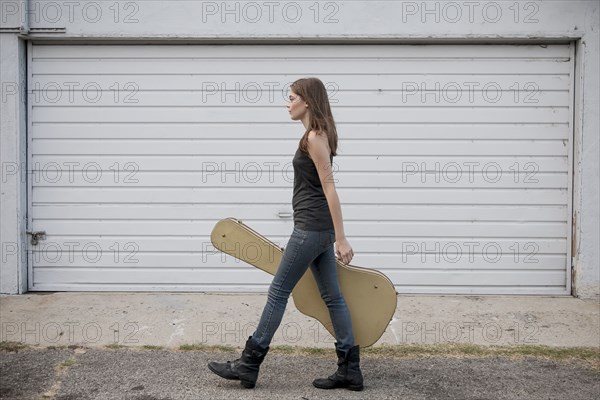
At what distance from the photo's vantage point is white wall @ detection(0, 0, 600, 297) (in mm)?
6707

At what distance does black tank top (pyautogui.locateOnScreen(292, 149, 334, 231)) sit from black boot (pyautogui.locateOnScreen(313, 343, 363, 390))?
2.76 ft

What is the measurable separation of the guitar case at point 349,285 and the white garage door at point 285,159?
7.04 ft

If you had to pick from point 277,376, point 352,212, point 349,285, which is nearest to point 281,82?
point 352,212

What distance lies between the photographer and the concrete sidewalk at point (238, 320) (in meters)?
5.71

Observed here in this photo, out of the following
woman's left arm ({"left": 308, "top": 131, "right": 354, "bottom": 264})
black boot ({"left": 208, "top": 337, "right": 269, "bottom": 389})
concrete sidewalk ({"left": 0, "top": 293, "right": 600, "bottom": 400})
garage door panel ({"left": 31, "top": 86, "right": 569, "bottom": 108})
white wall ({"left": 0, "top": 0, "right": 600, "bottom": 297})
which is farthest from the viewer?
garage door panel ({"left": 31, "top": 86, "right": 569, "bottom": 108})

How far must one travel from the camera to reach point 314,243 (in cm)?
441

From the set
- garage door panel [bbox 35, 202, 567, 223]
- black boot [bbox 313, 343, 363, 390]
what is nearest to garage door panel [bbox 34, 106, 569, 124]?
garage door panel [bbox 35, 202, 567, 223]

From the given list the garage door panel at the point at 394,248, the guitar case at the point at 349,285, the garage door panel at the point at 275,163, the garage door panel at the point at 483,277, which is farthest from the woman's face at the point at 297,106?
the garage door panel at the point at 483,277

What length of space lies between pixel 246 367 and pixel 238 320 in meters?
1.61

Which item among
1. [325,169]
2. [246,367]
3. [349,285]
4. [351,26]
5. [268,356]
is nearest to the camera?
[325,169]

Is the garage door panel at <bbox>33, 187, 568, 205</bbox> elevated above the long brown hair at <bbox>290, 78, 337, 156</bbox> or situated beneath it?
situated beneath

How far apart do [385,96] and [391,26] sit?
0.65 meters

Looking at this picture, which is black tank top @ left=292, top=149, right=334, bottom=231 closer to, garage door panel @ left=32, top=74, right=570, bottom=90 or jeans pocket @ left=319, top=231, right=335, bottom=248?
jeans pocket @ left=319, top=231, right=335, bottom=248

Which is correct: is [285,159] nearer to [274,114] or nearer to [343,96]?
[274,114]
